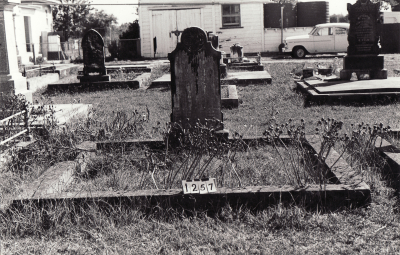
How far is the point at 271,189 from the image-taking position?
4.54 m

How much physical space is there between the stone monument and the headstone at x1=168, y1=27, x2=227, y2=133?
9141mm

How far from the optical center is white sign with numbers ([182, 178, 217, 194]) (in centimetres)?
448

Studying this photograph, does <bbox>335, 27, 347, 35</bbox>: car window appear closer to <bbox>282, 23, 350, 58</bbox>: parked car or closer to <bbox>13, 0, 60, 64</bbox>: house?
<bbox>282, 23, 350, 58</bbox>: parked car

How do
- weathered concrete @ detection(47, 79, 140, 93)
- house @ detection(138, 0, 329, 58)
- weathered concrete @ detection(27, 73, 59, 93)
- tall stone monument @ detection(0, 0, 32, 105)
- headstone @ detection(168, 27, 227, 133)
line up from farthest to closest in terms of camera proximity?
house @ detection(138, 0, 329, 58) < weathered concrete @ detection(27, 73, 59, 93) < weathered concrete @ detection(47, 79, 140, 93) < tall stone monument @ detection(0, 0, 32, 105) < headstone @ detection(168, 27, 227, 133)

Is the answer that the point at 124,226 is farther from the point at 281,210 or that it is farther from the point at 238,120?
the point at 238,120

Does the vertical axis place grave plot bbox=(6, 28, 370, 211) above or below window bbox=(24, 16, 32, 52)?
below

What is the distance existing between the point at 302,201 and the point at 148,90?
10.2 m

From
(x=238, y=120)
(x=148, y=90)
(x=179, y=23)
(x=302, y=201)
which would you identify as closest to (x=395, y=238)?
(x=302, y=201)

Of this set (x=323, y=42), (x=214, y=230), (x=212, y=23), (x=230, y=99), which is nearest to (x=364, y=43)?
(x=230, y=99)

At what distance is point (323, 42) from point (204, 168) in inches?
911

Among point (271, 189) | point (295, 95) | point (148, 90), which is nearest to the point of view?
point (271, 189)

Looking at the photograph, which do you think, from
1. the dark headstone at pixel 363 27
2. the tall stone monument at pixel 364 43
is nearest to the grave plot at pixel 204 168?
the tall stone monument at pixel 364 43

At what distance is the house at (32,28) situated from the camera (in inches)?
1005

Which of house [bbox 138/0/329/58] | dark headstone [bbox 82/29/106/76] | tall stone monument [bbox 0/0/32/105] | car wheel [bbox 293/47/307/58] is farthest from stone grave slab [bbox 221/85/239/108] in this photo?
house [bbox 138/0/329/58]
